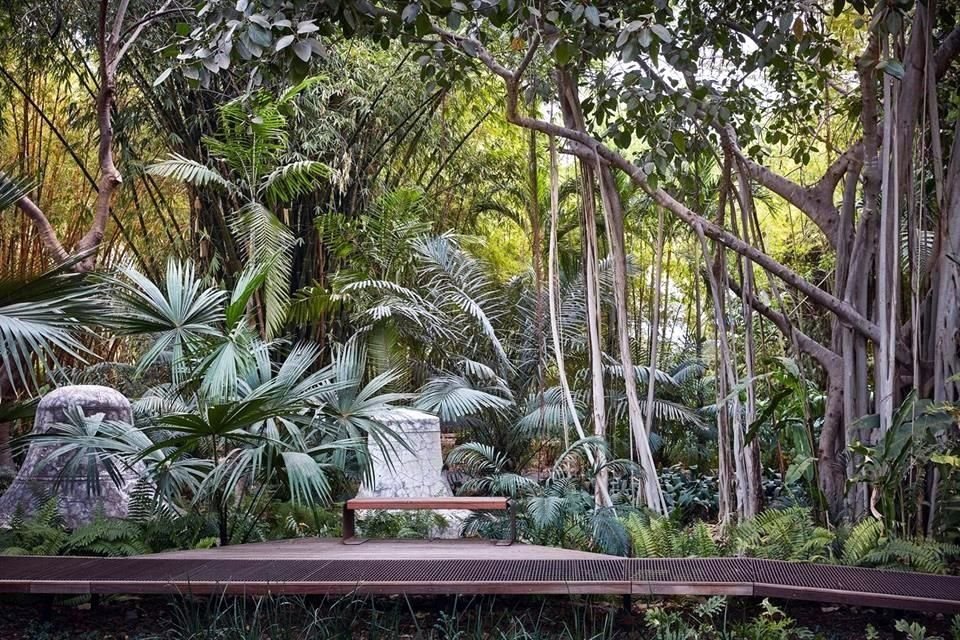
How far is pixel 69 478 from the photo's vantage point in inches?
227

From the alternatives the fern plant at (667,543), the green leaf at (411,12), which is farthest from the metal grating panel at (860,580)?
the green leaf at (411,12)

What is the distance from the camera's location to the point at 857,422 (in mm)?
4461

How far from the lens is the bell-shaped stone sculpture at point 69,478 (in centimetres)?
578

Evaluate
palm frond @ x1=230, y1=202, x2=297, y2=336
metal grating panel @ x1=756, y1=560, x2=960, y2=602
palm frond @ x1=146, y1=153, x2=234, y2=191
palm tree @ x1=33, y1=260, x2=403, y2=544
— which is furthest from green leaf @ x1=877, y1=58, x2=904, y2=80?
palm frond @ x1=146, y1=153, x2=234, y2=191

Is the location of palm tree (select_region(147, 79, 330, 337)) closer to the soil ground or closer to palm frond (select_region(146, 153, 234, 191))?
palm frond (select_region(146, 153, 234, 191))

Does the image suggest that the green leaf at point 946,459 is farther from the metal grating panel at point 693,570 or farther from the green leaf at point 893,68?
the green leaf at point 893,68

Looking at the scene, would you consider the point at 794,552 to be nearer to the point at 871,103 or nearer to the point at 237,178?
the point at 871,103

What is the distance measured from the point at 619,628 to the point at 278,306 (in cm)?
494

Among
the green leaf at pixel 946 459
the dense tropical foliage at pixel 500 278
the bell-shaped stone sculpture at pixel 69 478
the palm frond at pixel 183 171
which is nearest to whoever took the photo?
the green leaf at pixel 946 459

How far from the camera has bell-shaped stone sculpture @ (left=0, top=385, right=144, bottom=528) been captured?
19.0 feet

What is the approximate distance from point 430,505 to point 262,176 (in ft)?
14.9

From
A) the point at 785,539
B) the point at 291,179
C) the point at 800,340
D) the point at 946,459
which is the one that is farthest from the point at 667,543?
the point at 291,179

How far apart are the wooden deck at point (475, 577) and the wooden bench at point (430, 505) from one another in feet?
1.82

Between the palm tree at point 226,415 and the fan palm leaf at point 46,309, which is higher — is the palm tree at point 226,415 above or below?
below
